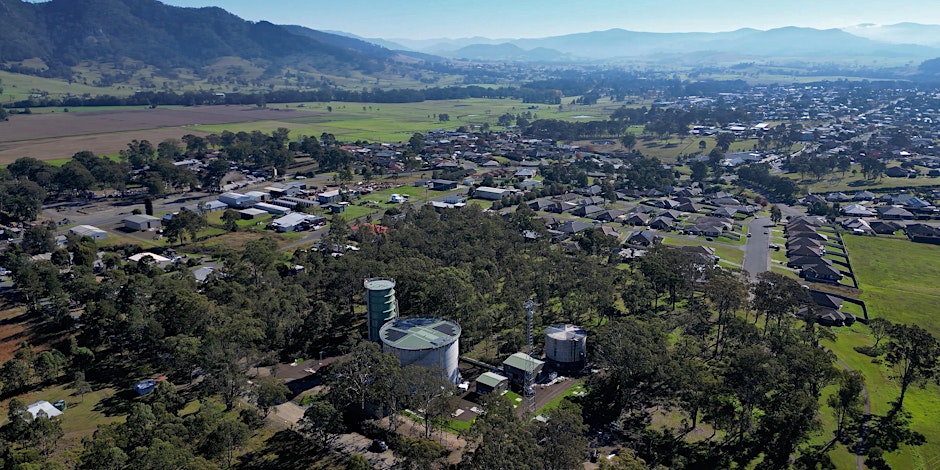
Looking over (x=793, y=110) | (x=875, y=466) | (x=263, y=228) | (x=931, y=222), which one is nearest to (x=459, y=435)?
(x=875, y=466)

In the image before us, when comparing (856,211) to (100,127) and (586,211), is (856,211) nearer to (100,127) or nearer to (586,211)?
(586,211)

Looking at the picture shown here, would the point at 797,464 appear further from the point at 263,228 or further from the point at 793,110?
the point at 793,110

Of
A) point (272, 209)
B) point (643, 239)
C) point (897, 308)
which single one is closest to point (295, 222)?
Answer: point (272, 209)

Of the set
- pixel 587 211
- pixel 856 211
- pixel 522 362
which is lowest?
pixel 522 362

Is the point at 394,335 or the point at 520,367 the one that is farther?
the point at 394,335

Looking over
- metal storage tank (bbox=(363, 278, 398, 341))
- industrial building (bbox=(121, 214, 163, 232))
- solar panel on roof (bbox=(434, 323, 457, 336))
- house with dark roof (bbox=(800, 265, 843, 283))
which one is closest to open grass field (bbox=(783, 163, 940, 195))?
house with dark roof (bbox=(800, 265, 843, 283))

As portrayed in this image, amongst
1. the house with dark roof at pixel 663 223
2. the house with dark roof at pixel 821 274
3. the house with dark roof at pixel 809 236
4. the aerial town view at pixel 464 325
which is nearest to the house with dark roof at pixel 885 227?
the aerial town view at pixel 464 325
